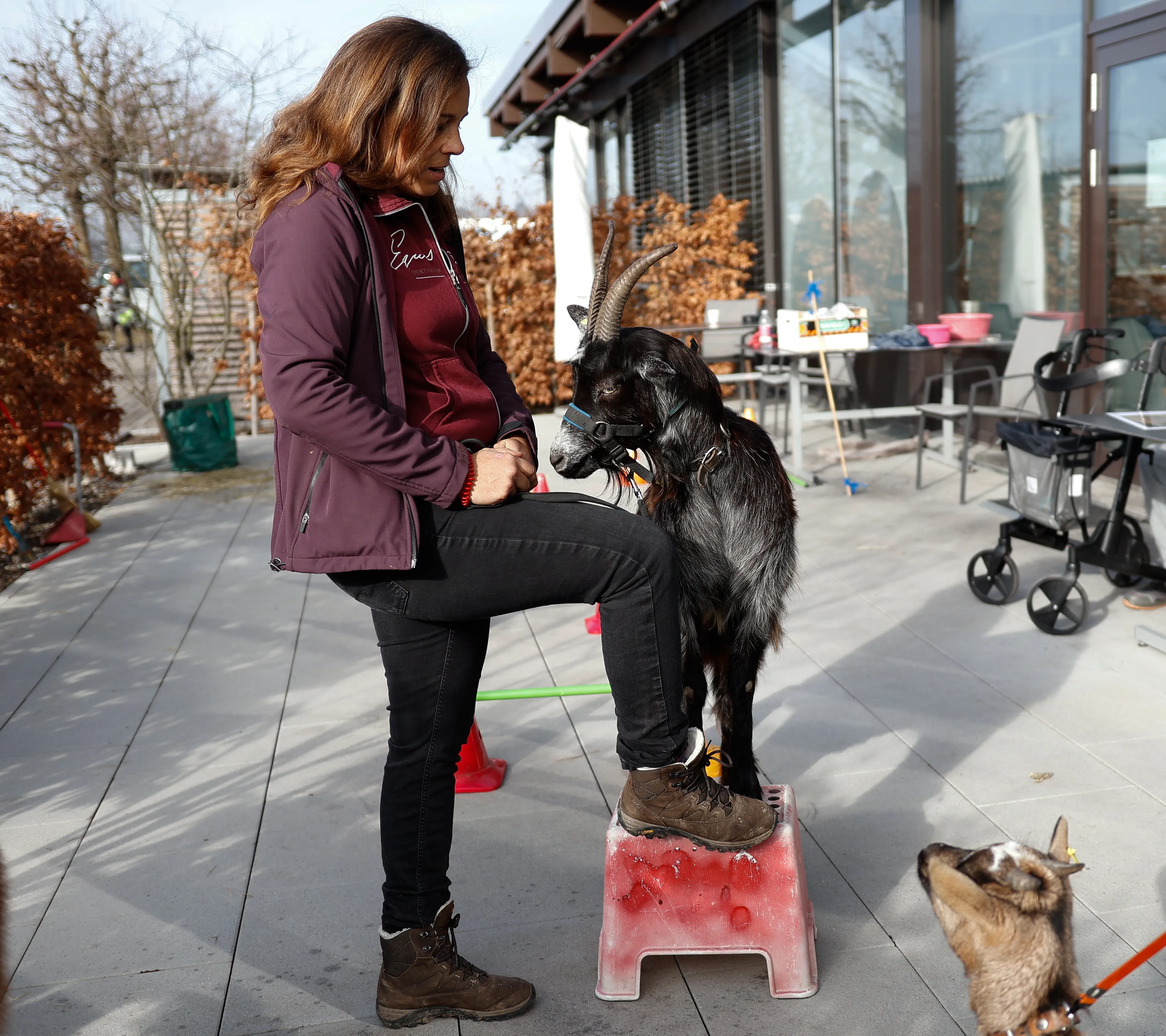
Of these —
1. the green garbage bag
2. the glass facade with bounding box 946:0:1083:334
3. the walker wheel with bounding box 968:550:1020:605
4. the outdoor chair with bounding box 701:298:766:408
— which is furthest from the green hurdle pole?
the green garbage bag

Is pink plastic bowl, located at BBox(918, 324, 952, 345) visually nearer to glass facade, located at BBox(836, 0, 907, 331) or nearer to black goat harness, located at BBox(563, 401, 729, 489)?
glass facade, located at BBox(836, 0, 907, 331)

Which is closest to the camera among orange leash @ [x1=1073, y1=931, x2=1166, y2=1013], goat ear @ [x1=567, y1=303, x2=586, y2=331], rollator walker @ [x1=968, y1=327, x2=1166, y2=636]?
orange leash @ [x1=1073, y1=931, x2=1166, y2=1013]

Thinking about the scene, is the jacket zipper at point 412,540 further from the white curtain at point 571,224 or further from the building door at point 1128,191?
the white curtain at point 571,224

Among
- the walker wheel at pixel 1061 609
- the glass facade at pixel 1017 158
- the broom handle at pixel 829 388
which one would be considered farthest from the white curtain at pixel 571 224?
the walker wheel at pixel 1061 609

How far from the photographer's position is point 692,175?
14.1 m

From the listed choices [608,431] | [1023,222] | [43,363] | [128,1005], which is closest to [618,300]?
[608,431]

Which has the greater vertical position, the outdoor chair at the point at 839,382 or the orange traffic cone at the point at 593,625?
the outdoor chair at the point at 839,382

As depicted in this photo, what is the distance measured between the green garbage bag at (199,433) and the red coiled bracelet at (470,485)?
28.0ft

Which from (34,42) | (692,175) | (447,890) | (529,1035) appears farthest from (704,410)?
(692,175)

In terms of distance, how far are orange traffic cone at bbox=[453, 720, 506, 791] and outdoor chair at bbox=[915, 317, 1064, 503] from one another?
14.0 feet

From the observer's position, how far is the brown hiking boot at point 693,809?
222cm

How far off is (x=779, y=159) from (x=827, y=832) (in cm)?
994

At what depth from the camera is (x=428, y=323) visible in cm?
209

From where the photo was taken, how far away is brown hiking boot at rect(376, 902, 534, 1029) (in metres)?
2.26
